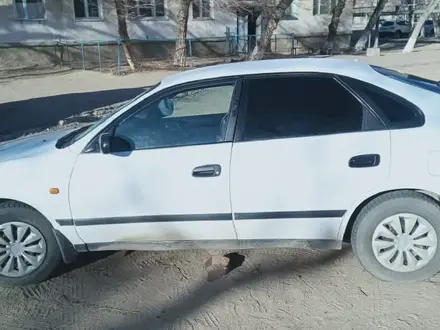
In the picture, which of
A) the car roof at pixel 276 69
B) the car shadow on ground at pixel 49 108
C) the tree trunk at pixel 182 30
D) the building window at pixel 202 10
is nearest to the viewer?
the car roof at pixel 276 69

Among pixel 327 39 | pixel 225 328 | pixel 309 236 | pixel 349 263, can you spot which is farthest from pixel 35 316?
pixel 327 39

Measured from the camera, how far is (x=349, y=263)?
3779 millimetres

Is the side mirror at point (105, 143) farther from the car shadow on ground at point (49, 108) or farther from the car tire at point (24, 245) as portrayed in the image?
the car shadow on ground at point (49, 108)

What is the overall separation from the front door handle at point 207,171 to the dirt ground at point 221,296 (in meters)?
0.84

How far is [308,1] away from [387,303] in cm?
2776

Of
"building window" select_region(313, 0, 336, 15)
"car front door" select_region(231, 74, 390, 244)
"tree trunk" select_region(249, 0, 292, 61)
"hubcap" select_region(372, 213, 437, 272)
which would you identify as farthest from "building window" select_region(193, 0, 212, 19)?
"hubcap" select_region(372, 213, 437, 272)

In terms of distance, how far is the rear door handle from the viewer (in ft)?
10.7

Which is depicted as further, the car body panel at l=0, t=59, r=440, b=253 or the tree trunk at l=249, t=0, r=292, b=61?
the tree trunk at l=249, t=0, r=292, b=61

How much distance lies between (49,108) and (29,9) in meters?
12.4

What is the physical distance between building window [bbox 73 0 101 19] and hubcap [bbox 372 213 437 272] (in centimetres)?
2272

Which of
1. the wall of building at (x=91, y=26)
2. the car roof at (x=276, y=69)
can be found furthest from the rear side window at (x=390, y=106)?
the wall of building at (x=91, y=26)

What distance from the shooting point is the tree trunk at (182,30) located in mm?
19719

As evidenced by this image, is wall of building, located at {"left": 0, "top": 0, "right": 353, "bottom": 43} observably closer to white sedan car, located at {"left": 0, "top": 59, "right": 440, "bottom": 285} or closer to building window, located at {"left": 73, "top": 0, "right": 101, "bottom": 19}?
building window, located at {"left": 73, "top": 0, "right": 101, "bottom": 19}

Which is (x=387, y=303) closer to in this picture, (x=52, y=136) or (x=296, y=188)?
(x=296, y=188)
